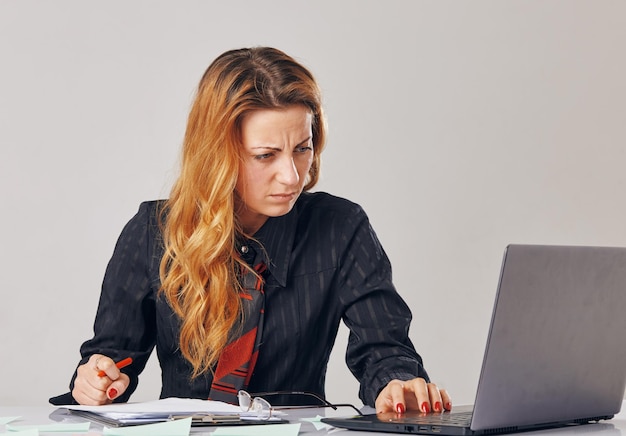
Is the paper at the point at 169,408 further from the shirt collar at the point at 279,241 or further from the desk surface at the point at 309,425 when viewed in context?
the shirt collar at the point at 279,241

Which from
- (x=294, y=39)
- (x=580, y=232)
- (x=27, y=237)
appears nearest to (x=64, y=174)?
(x=27, y=237)

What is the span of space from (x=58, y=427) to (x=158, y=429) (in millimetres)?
165

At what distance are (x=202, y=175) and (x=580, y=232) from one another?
236cm

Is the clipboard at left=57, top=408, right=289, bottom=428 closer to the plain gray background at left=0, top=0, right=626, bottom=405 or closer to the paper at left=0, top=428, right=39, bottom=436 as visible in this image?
the paper at left=0, top=428, right=39, bottom=436

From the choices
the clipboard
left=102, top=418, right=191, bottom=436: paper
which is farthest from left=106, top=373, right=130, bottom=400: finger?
left=102, top=418, right=191, bottom=436: paper

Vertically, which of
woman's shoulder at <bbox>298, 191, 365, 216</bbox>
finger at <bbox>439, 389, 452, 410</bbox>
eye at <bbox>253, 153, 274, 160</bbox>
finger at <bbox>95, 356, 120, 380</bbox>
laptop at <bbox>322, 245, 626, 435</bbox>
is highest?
eye at <bbox>253, 153, 274, 160</bbox>

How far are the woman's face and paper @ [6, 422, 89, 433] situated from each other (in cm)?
62

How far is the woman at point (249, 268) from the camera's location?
1708 mm

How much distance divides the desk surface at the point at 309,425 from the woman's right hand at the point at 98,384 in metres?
0.05

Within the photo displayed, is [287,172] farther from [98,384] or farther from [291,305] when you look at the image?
[98,384]

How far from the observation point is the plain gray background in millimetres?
3299

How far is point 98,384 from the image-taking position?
144 centimetres

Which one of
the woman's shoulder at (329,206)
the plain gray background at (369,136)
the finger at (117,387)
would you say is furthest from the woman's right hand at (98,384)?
the plain gray background at (369,136)

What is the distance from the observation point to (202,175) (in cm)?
177
